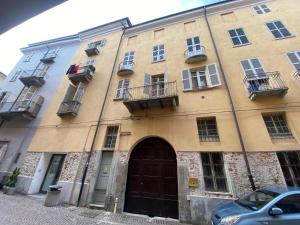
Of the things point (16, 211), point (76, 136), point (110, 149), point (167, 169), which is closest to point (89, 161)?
point (110, 149)

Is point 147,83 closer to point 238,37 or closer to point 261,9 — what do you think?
point 238,37

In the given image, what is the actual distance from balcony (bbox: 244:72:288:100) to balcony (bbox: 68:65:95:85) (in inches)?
469

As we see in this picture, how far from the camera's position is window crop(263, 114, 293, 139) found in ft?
24.7

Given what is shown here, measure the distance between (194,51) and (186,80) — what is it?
8.54 feet

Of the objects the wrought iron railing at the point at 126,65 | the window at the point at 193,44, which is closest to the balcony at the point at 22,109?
the wrought iron railing at the point at 126,65

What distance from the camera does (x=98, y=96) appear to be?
39.8ft

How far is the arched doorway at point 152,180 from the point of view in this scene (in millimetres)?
7811

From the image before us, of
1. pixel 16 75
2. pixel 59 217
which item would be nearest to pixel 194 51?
pixel 59 217

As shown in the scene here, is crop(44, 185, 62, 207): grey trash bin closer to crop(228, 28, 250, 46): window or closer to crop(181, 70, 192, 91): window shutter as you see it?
crop(181, 70, 192, 91): window shutter

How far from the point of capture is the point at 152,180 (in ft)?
27.6

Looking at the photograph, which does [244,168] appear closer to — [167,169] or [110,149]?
[167,169]

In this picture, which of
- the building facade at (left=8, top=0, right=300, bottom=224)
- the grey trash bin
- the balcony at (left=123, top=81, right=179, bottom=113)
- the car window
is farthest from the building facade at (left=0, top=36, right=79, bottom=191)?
the car window

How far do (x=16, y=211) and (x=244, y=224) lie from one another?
884 centimetres

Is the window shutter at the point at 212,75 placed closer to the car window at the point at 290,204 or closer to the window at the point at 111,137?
the car window at the point at 290,204
